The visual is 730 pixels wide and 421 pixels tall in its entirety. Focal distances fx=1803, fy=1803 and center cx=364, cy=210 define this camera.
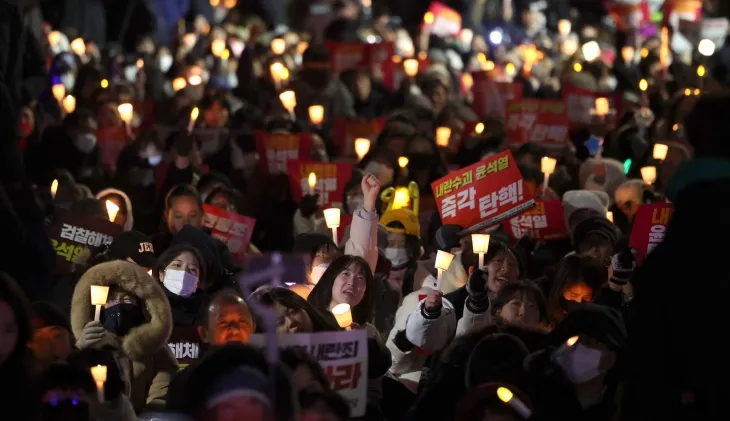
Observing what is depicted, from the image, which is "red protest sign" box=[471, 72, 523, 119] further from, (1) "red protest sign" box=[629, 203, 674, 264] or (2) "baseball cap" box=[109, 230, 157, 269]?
(2) "baseball cap" box=[109, 230, 157, 269]

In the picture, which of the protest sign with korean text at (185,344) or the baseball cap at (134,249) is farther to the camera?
the baseball cap at (134,249)

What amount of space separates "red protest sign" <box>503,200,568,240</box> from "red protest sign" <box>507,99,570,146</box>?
3247 mm

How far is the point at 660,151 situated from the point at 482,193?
334 cm

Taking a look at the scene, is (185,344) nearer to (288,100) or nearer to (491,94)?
(288,100)

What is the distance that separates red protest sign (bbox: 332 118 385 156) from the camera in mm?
15336

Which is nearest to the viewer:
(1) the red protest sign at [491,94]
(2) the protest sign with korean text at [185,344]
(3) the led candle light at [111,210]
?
(2) the protest sign with korean text at [185,344]

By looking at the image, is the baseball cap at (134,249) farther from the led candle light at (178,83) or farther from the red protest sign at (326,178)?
the led candle light at (178,83)

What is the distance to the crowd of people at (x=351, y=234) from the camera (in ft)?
18.4

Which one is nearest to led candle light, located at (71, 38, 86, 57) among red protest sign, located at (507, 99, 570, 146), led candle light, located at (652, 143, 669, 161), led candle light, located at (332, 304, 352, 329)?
red protest sign, located at (507, 99, 570, 146)

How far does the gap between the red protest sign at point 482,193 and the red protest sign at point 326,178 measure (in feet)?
7.43

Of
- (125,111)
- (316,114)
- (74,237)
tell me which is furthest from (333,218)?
(316,114)

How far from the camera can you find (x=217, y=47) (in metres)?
20.8

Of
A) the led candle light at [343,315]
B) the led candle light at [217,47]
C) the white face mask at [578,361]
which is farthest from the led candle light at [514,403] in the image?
the led candle light at [217,47]

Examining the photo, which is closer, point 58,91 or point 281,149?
point 281,149
